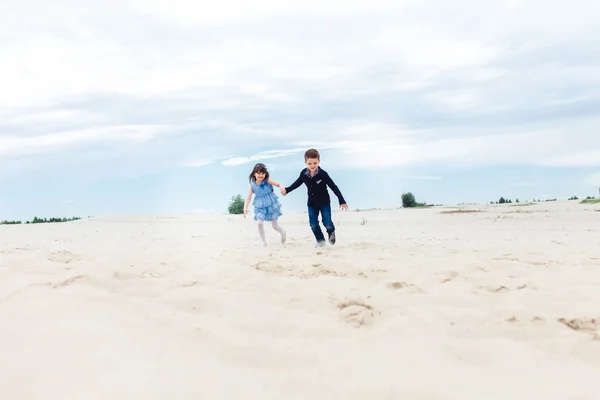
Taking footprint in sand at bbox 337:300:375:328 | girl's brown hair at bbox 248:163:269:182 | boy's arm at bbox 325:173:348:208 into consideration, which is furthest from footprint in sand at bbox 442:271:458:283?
→ girl's brown hair at bbox 248:163:269:182

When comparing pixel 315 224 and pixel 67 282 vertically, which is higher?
pixel 315 224

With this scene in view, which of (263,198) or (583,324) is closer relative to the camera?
(583,324)

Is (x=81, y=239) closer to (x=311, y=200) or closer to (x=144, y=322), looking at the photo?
(x=311, y=200)

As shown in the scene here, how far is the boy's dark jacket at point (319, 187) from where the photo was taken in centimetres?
853

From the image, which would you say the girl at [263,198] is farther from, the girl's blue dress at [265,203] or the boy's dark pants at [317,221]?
the boy's dark pants at [317,221]

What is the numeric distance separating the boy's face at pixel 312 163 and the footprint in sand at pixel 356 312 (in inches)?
178

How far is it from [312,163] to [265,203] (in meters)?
1.19

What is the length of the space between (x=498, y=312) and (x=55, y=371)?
311 cm

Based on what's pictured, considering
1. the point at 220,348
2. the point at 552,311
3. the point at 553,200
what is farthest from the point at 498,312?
the point at 553,200

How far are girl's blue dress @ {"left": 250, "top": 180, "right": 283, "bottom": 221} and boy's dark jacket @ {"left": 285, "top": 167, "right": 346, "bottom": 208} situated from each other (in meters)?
0.73

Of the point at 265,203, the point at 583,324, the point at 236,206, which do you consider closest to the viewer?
the point at 583,324

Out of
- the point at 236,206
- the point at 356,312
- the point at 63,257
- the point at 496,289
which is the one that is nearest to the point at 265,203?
the point at 63,257

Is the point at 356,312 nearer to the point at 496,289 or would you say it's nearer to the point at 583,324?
the point at 496,289

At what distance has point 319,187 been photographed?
28.1ft
